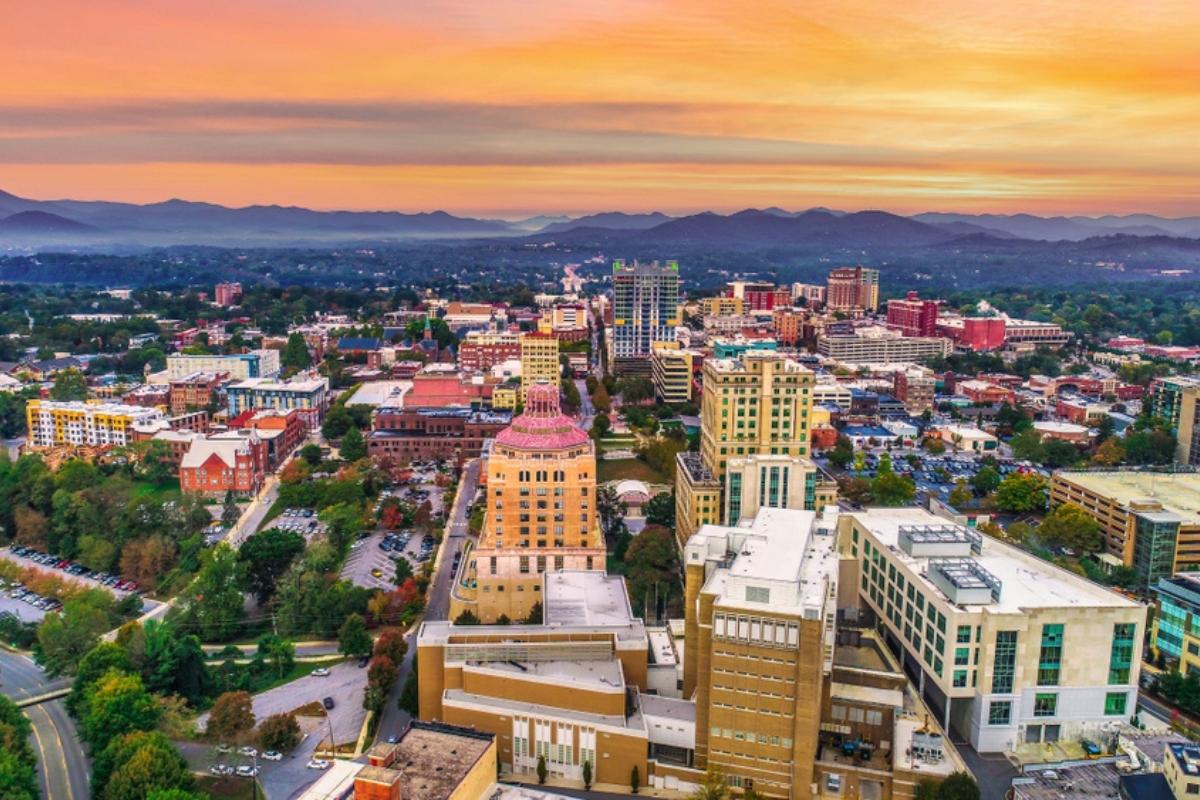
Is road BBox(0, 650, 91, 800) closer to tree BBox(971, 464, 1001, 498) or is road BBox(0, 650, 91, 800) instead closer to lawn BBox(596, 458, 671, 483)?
lawn BBox(596, 458, 671, 483)

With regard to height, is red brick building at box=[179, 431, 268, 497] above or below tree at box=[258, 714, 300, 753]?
above

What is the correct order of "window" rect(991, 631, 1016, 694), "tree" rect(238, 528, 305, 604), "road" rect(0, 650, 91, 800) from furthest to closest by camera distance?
"tree" rect(238, 528, 305, 604), "road" rect(0, 650, 91, 800), "window" rect(991, 631, 1016, 694)

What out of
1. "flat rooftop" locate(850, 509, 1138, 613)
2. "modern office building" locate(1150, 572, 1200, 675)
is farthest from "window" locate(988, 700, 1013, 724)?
"modern office building" locate(1150, 572, 1200, 675)

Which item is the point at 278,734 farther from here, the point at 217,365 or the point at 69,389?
the point at 217,365

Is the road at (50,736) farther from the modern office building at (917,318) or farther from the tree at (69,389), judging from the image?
the modern office building at (917,318)

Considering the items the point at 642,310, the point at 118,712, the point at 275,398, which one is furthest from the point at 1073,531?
the point at 275,398

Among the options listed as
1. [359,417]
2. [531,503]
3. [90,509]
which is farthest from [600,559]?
[359,417]
